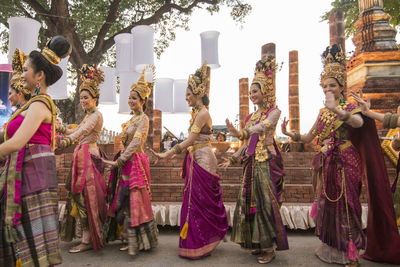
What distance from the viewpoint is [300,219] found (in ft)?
13.7

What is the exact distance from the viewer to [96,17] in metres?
12.0

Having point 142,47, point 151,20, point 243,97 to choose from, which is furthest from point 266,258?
point 243,97

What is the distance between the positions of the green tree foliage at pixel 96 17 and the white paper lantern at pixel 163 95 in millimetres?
3189

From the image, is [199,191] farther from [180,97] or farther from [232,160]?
[180,97]

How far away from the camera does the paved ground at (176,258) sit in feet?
9.98

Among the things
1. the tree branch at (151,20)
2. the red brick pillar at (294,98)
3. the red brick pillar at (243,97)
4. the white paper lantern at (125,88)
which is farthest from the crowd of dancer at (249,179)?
the red brick pillar at (243,97)

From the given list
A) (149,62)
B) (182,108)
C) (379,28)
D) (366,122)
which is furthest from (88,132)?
(379,28)

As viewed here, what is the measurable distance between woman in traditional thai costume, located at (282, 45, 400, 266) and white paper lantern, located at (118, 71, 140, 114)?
496cm

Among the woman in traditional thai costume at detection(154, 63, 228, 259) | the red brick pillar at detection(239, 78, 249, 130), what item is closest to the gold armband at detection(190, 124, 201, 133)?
the woman in traditional thai costume at detection(154, 63, 228, 259)

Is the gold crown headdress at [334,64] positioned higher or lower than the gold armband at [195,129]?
higher

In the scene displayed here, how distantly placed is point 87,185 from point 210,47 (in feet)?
17.1

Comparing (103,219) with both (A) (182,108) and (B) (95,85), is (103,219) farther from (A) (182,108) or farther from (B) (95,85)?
(A) (182,108)

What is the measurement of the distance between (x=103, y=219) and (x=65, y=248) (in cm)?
57

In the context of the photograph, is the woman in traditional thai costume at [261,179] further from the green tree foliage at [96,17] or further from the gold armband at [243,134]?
the green tree foliage at [96,17]
